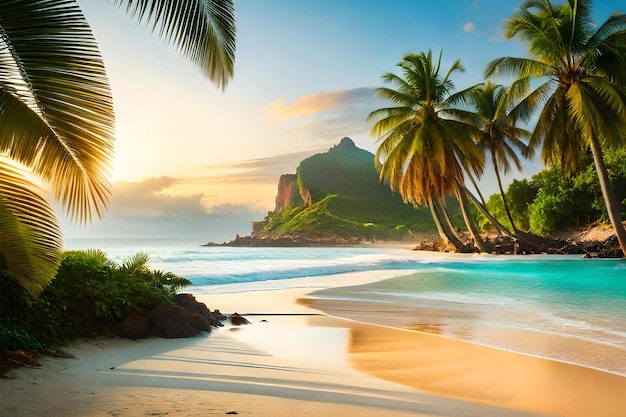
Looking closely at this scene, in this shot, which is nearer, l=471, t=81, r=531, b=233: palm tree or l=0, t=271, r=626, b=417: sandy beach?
l=0, t=271, r=626, b=417: sandy beach

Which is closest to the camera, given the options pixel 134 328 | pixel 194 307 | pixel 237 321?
pixel 134 328

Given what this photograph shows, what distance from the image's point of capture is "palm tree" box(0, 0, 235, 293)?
421cm

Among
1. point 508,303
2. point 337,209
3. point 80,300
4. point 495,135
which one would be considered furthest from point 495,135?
point 337,209

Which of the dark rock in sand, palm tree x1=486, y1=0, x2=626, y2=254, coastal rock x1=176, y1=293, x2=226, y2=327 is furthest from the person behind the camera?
palm tree x1=486, y1=0, x2=626, y2=254

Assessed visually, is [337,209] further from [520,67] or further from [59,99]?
[59,99]

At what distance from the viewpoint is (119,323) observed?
6.14 metres

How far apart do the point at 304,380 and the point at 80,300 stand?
3.13 metres

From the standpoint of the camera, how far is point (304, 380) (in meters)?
4.45

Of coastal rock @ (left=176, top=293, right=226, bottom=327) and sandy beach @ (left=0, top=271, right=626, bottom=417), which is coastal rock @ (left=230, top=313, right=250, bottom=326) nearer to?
coastal rock @ (left=176, top=293, right=226, bottom=327)

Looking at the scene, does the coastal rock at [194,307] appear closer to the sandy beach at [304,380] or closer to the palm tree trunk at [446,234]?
the sandy beach at [304,380]

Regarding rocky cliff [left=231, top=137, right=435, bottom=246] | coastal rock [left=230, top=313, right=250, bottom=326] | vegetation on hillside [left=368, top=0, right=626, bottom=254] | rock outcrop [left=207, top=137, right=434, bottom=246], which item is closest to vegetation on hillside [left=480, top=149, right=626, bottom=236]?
vegetation on hillside [left=368, top=0, right=626, bottom=254]

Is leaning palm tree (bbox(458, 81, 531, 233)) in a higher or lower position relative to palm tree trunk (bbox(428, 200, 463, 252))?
higher

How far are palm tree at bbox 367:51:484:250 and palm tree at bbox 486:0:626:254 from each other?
256 inches

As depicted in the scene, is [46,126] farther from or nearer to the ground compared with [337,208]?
nearer to the ground
